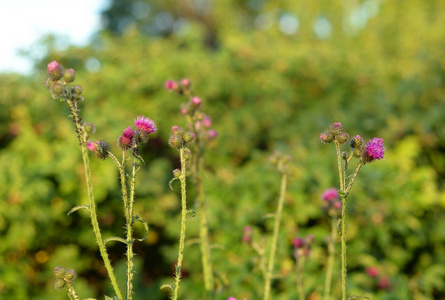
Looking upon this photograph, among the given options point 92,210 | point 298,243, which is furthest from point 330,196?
point 92,210

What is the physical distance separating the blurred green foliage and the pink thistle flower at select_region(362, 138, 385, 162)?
2.69ft

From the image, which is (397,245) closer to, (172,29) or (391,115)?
(391,115)

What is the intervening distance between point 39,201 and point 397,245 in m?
2.69

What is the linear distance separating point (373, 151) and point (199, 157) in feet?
2.80

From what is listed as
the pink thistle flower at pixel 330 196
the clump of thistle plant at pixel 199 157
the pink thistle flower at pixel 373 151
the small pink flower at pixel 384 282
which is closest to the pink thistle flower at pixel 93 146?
the clump of thistle plant at pixel 199 157

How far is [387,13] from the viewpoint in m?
11.2

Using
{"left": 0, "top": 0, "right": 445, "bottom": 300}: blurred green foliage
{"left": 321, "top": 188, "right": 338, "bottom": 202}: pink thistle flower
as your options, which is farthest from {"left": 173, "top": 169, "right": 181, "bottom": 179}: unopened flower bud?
{"left": 321, "top": 188, "right": 338, "bottom": 202}: pink thistle flower

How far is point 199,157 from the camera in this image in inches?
73.9

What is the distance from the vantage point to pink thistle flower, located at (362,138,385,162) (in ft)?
3.78

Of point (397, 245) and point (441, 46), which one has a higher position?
point (441, 46)

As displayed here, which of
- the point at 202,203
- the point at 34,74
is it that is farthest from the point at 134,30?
the point at 202,203

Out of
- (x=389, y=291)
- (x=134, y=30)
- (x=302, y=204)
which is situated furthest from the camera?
(x=134, y=30)

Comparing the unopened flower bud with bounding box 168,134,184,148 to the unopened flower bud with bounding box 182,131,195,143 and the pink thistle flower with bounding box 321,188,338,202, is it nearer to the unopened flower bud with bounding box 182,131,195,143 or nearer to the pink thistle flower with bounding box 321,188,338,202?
the unopened flower bud with bounding box 182,131,195,143

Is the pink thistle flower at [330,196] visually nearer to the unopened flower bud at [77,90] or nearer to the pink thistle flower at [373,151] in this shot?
the pink thistle flower at [373,151]
